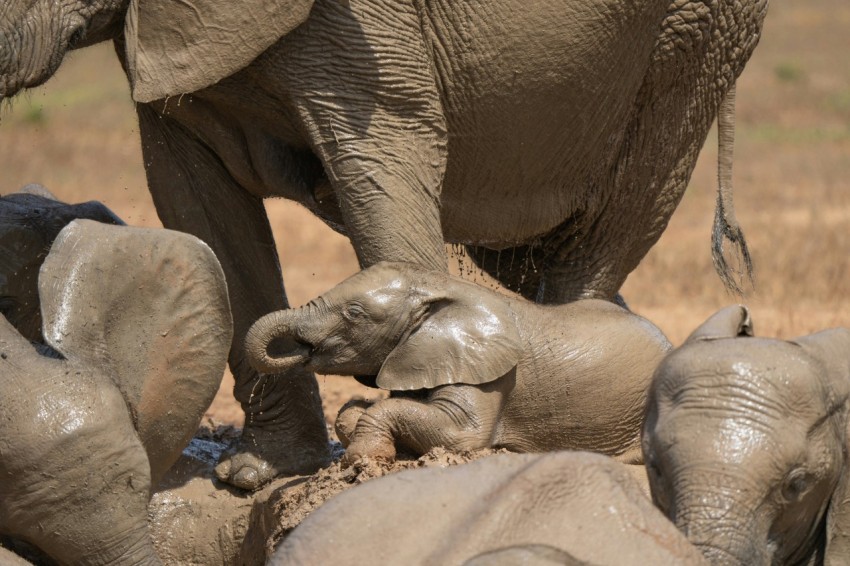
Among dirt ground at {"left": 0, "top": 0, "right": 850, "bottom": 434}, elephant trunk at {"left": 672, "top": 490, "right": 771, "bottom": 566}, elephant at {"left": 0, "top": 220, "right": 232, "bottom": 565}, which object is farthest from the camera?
dirt ground at {"left": 0, "top": 0, "right": 850, "bottom": 434}

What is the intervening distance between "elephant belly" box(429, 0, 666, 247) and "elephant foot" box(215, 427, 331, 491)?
766 mm

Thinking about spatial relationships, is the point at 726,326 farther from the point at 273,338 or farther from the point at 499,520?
the point at 273,338

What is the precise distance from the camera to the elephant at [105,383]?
3600mm

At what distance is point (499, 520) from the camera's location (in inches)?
102

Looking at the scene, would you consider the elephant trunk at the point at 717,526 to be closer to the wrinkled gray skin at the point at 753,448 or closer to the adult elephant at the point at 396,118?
the wrinkled gray skin at the point at 753,448

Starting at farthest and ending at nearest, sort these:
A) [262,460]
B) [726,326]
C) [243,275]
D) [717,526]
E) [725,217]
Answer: [725,217] → [243,275] → [262,460] → [726,326] → [717,526]

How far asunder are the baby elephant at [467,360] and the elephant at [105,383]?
0.23 meters

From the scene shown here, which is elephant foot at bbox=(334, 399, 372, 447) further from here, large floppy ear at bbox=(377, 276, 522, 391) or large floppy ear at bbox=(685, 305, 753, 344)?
large floppy ear at bbox=(685, 305, 753, 344)

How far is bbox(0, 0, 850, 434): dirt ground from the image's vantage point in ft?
26.5

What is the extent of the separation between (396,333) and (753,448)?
153 cm

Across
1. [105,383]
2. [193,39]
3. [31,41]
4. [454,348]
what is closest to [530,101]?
[454,348]

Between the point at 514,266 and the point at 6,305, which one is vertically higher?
the point at 6,305

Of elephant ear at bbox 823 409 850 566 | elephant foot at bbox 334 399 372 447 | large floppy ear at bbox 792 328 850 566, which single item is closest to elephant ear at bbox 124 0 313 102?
elephant foot at bbox 334 399 372 447

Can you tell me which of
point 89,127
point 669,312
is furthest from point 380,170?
point 89,127
